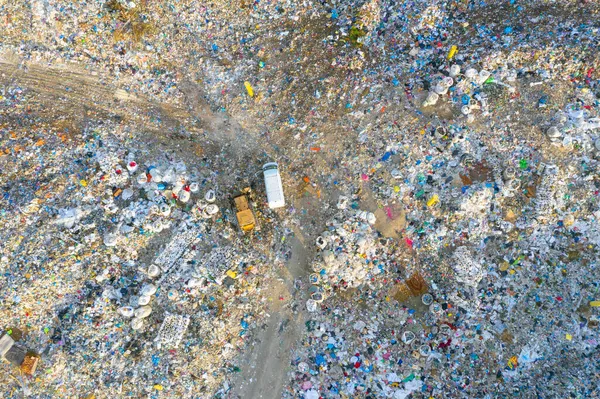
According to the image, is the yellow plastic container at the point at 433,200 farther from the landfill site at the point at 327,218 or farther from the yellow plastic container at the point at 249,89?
the yellow plastic container at the point at 249,89

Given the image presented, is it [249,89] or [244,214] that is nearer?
[244,214]

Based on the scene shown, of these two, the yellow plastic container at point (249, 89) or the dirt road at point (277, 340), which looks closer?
the dirt road at point (277, 340)

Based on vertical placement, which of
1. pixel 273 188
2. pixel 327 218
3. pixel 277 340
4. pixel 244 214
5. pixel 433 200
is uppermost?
pixel 273 188

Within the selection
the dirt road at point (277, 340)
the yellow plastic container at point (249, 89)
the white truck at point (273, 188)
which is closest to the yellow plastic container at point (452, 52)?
the yellow plastic container at point (249, 89)

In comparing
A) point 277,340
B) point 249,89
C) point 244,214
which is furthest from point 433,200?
point 249,89

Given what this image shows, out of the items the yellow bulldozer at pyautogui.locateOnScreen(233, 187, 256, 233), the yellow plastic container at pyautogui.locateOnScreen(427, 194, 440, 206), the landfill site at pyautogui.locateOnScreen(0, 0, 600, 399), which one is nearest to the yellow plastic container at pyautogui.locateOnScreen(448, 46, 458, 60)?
the landfill site at pyautogui.locateOnScreen(0, 0, 600, 399)

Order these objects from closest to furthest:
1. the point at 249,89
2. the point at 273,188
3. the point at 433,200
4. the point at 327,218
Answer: the point at 433,200, the point at 273,188, the point at 327,218, the point at 249,89

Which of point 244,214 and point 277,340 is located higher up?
point 244,214

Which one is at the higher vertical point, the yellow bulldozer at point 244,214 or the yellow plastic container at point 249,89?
the yellow plastic container at point 249,89

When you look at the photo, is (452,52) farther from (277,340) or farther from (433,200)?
(277,340)
